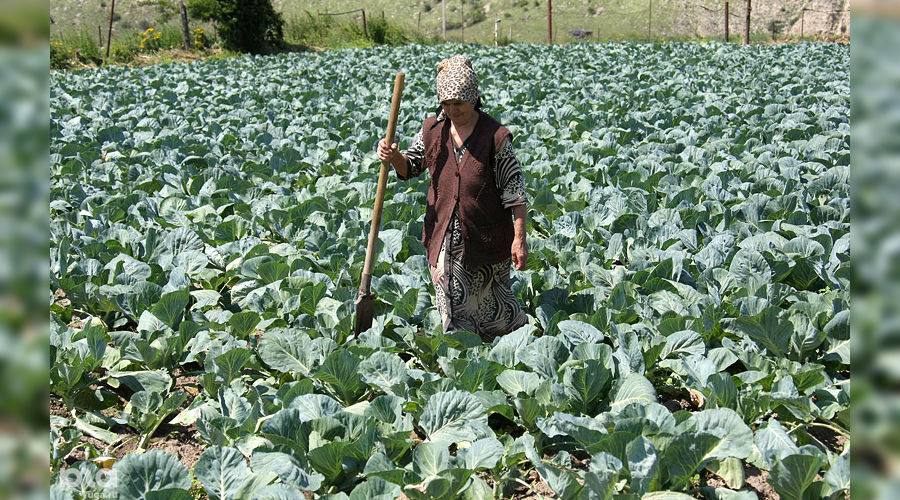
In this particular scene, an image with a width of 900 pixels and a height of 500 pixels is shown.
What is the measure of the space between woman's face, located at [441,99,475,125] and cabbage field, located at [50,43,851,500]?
2.97 ft

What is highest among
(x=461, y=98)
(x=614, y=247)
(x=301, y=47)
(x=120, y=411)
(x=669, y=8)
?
(x=669, y=8)

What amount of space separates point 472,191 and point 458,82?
0.51 meters

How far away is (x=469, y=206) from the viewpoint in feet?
11.3

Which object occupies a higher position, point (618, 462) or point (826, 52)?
point (826, 52)

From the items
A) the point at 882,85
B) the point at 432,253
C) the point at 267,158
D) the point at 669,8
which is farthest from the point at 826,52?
the point at 669,8

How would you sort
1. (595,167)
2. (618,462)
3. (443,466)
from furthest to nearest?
(595,167), (443,466), (618,462)

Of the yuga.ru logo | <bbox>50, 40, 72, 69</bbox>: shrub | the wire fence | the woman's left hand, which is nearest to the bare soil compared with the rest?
the woman's left hand

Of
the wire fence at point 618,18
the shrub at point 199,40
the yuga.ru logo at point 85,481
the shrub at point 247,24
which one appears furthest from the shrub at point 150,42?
the wire fence at point 618,18

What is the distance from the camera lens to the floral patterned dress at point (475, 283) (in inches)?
136

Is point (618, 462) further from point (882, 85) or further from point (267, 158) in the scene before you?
point (267, 158)

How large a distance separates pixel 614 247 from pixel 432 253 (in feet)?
4.30

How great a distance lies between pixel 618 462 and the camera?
7.22 feet

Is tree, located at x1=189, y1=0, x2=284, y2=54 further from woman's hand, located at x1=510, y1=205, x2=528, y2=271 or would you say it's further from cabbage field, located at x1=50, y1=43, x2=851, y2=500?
woman's hand, located at x1=510, y1=205, x2=528, y2=271

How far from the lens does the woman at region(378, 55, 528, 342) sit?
11.1 ft
